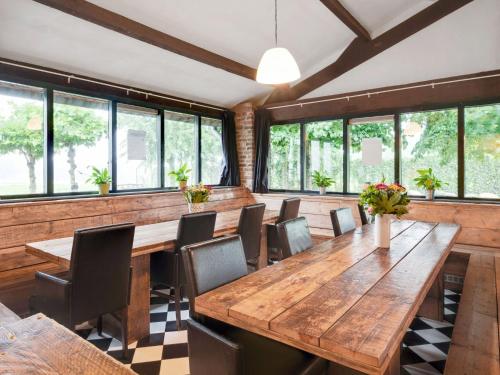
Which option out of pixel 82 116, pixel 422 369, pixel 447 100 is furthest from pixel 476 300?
pixel 82 116

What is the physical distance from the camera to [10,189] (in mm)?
3312

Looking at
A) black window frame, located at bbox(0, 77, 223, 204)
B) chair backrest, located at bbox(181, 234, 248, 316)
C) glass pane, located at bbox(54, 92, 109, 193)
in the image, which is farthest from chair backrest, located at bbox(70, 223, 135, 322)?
glass pane, located at bbox(54, 92, 109, 193)

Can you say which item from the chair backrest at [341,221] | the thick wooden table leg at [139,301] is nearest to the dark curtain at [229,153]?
the chair backrest at [341,221]

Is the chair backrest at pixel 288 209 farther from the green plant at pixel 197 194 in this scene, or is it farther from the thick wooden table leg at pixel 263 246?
the green plant at pixel 197 194

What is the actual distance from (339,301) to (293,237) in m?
0.86

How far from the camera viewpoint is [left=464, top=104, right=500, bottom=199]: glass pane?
12.6 feet

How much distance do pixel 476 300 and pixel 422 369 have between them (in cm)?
57

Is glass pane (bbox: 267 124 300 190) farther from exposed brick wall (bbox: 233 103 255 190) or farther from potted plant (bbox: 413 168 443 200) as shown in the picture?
potted plant (bbox: 413 168 443 200)

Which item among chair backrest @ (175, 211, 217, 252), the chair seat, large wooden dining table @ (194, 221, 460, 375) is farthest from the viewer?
chair backrest @ (175, 211, 217, 252)

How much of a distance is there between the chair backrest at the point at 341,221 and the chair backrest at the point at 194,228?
1.03 m

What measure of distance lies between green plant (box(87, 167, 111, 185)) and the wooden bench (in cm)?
363

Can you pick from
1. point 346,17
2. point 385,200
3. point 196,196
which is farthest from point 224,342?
point 346,17

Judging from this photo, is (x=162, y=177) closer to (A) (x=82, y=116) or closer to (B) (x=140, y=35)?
(A) (x=82, y=116)

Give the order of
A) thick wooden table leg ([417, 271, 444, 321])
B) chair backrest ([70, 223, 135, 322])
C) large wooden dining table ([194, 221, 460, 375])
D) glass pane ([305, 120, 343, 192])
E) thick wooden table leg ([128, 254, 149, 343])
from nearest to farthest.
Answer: large wooden dining table ([194, 221, 460, 375])
chair backrest ([70, 223, 135, 322])
thick wooden table leg ([128, 254, 149, 343])
thick wooden table leg ([417, 271, 444, 321])
glass pane ([305, 120, 343, 192])
